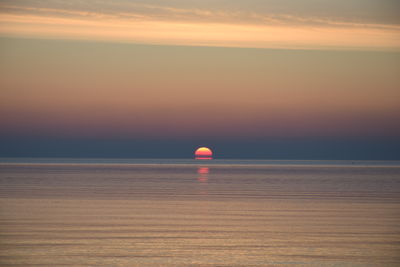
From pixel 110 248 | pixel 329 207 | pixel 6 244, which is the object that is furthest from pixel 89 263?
pixel 329 207

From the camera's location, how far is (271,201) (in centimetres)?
3906

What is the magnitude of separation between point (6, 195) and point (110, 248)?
75.3 ft

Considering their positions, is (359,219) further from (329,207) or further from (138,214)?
(138,214)

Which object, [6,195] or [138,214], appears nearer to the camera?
[138,214]

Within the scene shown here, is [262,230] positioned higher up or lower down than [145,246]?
higher up

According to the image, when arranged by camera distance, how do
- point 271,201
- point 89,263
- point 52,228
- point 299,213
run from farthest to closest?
point 271,201 → point 299,213 → point 52,228 → point 89,263

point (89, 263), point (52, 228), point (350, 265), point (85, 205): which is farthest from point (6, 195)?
point (350, 265)

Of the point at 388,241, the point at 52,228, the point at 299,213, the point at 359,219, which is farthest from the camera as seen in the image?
the point at 299,213

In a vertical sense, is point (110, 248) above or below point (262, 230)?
below

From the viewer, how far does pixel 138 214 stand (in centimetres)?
3033

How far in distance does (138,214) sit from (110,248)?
1003cm

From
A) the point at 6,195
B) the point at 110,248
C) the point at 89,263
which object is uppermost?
the point at 6,195

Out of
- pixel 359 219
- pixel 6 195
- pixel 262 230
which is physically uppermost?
pixel 6 195

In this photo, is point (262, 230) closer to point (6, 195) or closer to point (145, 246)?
point (145, 246)
